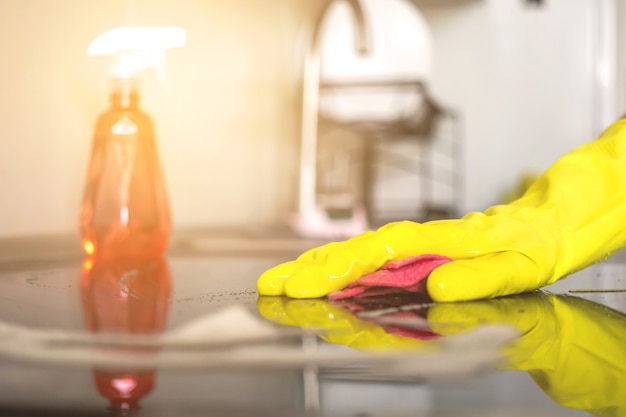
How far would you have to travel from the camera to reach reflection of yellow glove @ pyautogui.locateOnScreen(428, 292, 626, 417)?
31 centimetres

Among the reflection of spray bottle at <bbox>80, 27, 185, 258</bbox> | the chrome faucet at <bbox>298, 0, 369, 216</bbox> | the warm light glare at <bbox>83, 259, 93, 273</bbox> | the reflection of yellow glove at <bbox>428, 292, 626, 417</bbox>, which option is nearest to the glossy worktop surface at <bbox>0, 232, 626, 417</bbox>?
the reflection of yellow glove at <bbox>428, 292, 626, 417</bbox>

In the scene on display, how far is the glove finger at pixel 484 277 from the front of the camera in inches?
22.0

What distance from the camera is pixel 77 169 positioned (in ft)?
4.62

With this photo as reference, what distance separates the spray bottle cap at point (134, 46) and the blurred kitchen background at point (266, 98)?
24 millimetres

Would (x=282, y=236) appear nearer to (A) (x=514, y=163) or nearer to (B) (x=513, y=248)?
(B) (x=513, y=248)

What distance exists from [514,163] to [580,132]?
32cm

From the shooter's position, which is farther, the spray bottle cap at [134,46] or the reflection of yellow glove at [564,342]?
the spray bottle cap at [134,46]

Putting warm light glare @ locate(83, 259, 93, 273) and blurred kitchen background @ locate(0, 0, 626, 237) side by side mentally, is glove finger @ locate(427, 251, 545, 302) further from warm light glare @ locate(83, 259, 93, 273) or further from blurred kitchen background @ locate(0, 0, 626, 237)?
blurred kitchen background @ locate(0, 0, 626, 237)

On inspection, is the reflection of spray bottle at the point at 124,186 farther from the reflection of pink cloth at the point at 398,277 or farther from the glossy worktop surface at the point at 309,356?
the reflection of pink cloth at the point at 398,277

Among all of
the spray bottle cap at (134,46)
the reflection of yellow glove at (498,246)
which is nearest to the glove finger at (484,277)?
the reflection of yellow glove at (498,246)

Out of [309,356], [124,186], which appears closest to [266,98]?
[124,186]

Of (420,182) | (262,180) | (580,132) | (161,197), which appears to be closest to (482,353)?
(161,197)

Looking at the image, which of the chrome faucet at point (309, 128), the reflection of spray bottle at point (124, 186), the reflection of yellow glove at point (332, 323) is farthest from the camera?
the chrome faucet at point (309, 128)

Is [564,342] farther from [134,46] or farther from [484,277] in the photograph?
[134,46]
